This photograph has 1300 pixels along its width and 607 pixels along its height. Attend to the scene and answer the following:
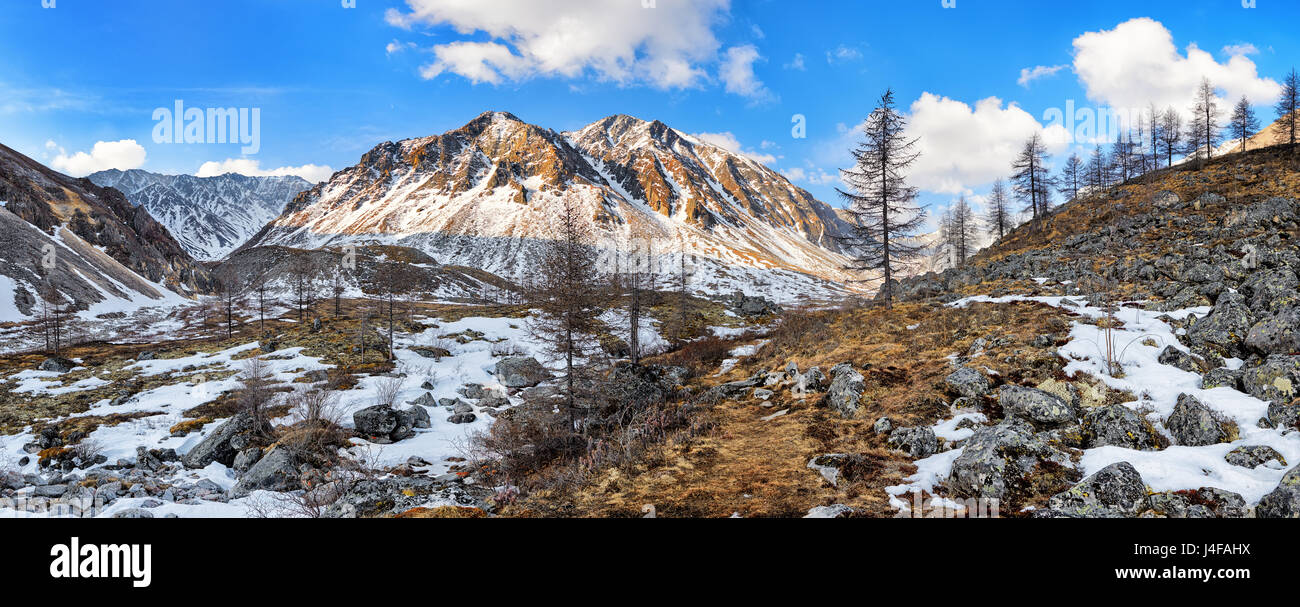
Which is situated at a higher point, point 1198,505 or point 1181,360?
point 1181,360

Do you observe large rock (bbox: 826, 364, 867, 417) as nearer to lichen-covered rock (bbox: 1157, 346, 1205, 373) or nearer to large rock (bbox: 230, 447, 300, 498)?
lichen-covered rock (bbox: 1157, 346, 1205, 373)

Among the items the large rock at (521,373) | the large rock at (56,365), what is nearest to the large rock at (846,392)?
the large rock at (521,373)

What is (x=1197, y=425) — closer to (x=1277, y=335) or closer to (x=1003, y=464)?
(x=1003, y=464)

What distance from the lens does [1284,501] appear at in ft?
15.6

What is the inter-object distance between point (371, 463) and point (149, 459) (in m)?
8.55

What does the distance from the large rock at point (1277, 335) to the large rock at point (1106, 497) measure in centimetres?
607

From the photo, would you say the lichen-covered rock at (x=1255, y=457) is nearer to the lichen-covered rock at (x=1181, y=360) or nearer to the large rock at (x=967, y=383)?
the lichen-covered rock at (x=1181, y=360)

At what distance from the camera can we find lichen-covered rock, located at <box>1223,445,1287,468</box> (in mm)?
6121

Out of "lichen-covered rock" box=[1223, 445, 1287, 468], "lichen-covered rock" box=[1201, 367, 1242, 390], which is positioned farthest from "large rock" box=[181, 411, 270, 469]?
"lichen-covered rock" box=[1201, 367, 1242, 390]

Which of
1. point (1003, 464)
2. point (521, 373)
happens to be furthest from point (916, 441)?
point (521, 373)

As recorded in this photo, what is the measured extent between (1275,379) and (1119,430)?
2.48 meters

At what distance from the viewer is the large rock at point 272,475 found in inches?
577
